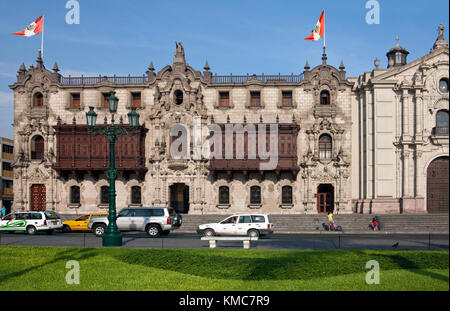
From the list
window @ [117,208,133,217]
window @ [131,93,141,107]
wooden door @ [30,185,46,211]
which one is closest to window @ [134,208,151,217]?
window @ [117,208,133,217]

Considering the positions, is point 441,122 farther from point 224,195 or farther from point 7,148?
point 7,148

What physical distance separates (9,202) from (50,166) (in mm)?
26653

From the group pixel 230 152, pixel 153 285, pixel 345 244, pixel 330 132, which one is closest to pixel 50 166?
pixel 230 152

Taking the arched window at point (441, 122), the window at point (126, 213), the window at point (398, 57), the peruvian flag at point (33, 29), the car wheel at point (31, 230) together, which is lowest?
the car wheel at point (31, 230)

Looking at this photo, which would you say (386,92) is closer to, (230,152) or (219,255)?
(230,152)

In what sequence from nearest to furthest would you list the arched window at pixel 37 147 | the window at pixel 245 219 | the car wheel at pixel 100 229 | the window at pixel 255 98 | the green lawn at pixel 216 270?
the green lawn at pixel 216 270 → the window at pixel 245 219 → the car wheel at pixel 100 229 → the window at pixel 255 98 → the arched window at pixel 37 147

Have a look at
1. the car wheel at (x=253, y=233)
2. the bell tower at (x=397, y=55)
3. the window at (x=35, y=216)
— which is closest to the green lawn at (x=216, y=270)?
the car wheel at (x=253, y=233)

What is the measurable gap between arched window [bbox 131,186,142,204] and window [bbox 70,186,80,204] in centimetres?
514

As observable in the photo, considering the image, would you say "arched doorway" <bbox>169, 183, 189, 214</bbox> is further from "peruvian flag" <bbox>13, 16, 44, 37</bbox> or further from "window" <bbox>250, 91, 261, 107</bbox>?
"peruvian flag" <bbox>13, 16, 44, 37</bbox>

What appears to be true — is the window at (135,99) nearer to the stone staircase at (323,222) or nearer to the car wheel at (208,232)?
the stone staircase at (323,222)

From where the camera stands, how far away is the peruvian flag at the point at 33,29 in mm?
40812

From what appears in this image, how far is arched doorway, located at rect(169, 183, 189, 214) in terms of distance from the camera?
4628 centimetres

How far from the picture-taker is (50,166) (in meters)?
45.3

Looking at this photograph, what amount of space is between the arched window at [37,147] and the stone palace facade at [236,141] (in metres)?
0.10
